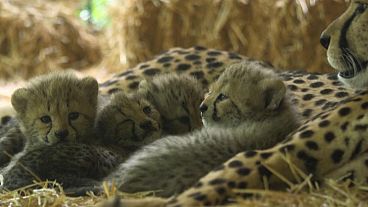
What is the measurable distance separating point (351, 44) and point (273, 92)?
10.8 inches

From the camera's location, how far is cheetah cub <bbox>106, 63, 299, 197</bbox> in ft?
7.50

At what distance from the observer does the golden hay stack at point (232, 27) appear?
4.58 m

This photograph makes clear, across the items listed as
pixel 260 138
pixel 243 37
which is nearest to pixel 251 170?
pixel 260 138

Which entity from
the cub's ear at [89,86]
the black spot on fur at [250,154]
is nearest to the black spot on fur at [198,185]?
the black spot on fur at [250,154]

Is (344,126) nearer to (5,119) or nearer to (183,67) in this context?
(183,67)

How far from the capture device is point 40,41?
624 centimetres

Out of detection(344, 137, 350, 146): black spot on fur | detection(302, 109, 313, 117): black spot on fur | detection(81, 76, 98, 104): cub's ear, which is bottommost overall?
detection(302, 109, 313, 117): black spot on fur

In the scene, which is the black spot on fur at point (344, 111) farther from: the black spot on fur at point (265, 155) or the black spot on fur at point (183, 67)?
the black spot on fur at point (183, 67)

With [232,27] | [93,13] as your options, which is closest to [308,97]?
[232,27]

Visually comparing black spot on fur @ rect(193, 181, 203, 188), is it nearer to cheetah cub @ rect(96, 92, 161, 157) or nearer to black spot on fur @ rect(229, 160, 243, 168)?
black spot on fur @ rect(229, 160, 243, 168)

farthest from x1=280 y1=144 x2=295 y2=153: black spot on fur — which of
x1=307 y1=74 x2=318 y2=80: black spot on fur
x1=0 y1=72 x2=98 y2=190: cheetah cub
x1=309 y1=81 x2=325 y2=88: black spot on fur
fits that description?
x1=307 y1=74 x2=318 y2=80: black spot on fur

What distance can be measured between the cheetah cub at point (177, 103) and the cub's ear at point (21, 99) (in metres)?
0.39

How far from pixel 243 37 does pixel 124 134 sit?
7.00 feet

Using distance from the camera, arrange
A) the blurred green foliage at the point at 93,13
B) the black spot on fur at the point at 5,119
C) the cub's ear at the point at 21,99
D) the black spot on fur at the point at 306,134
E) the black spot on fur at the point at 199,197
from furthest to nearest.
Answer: the blurred green foliage at the point at 93,13
the black spot on fur at the point at 5,119
the cub's ear at the point at 21,99
the black spot on fur at the point at 306,134
the black spot on fur at the point at 199,197
